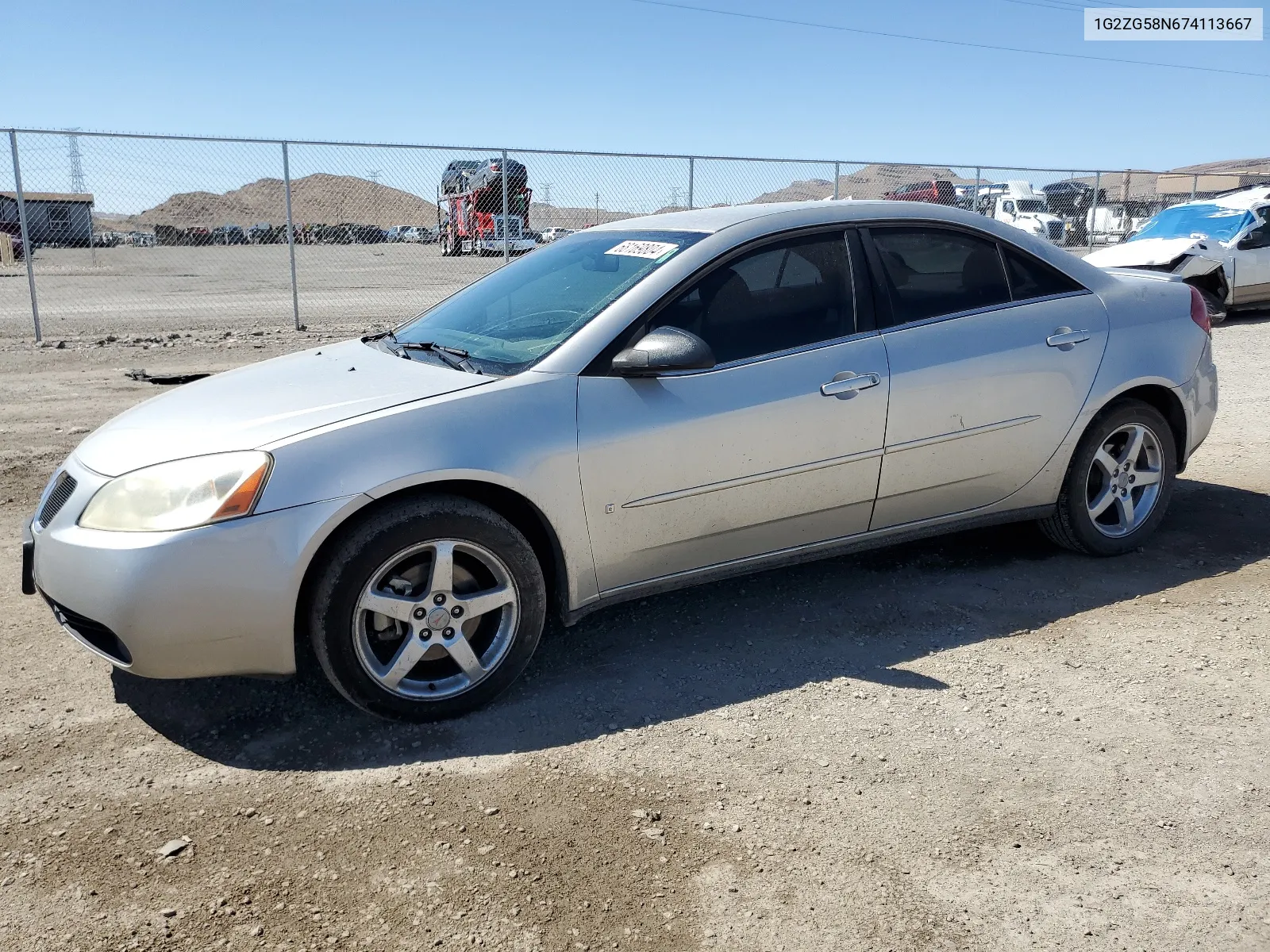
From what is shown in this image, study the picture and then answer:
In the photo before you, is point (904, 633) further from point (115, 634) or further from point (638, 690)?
point (115, 634)

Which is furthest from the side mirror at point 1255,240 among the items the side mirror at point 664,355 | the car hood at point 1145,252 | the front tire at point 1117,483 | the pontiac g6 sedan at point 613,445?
the side mirror at point 664,355

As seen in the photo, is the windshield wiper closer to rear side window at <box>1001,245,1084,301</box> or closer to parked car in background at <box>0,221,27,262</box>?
rear side window at <box>1001,245,1084,301</box>

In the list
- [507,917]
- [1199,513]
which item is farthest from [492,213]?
[507,917]

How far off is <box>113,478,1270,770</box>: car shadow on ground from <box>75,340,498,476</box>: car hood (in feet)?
2.84

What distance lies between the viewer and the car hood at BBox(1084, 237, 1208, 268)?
1290cm

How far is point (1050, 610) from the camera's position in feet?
13.9

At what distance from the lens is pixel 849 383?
388 cm

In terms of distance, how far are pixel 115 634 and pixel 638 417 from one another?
68.8 inches


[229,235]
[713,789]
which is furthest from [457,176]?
[713,789]

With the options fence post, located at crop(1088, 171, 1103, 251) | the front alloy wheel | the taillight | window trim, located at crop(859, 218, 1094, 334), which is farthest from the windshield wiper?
fence post, located at crop(1088, 171, 1103, 251)

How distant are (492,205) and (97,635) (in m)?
12.0

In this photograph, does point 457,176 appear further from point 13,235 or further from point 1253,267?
point 13,235

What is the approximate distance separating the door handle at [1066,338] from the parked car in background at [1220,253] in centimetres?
937

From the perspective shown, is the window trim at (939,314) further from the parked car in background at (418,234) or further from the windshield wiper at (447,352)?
the parked car in background at (418,234)
